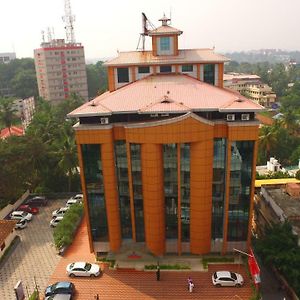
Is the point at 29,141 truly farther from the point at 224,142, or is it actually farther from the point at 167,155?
the point at 224,142

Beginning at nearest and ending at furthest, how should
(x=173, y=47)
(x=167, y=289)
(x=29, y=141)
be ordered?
(x=167, y=289) → (x=173, y=47) → (x=29, y=141)

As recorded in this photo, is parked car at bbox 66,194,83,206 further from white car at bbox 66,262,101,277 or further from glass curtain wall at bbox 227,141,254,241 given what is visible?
glass curtain wall at bbox 227,141,254,241

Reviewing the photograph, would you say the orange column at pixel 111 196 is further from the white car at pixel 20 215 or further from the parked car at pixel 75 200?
the white car at pixel 20 215

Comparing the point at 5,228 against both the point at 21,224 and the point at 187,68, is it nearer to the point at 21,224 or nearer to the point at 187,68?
the point at 21,224

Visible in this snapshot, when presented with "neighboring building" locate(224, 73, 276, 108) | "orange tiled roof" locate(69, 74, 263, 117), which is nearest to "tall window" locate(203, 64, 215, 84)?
"orange tiled roof" locate(69, 74, 263, 117)

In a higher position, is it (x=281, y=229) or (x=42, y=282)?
(x=281, y=229)


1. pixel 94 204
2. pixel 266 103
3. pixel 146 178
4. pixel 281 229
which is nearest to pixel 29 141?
pixel 94 204

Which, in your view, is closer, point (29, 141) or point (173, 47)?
point (173, 47)
